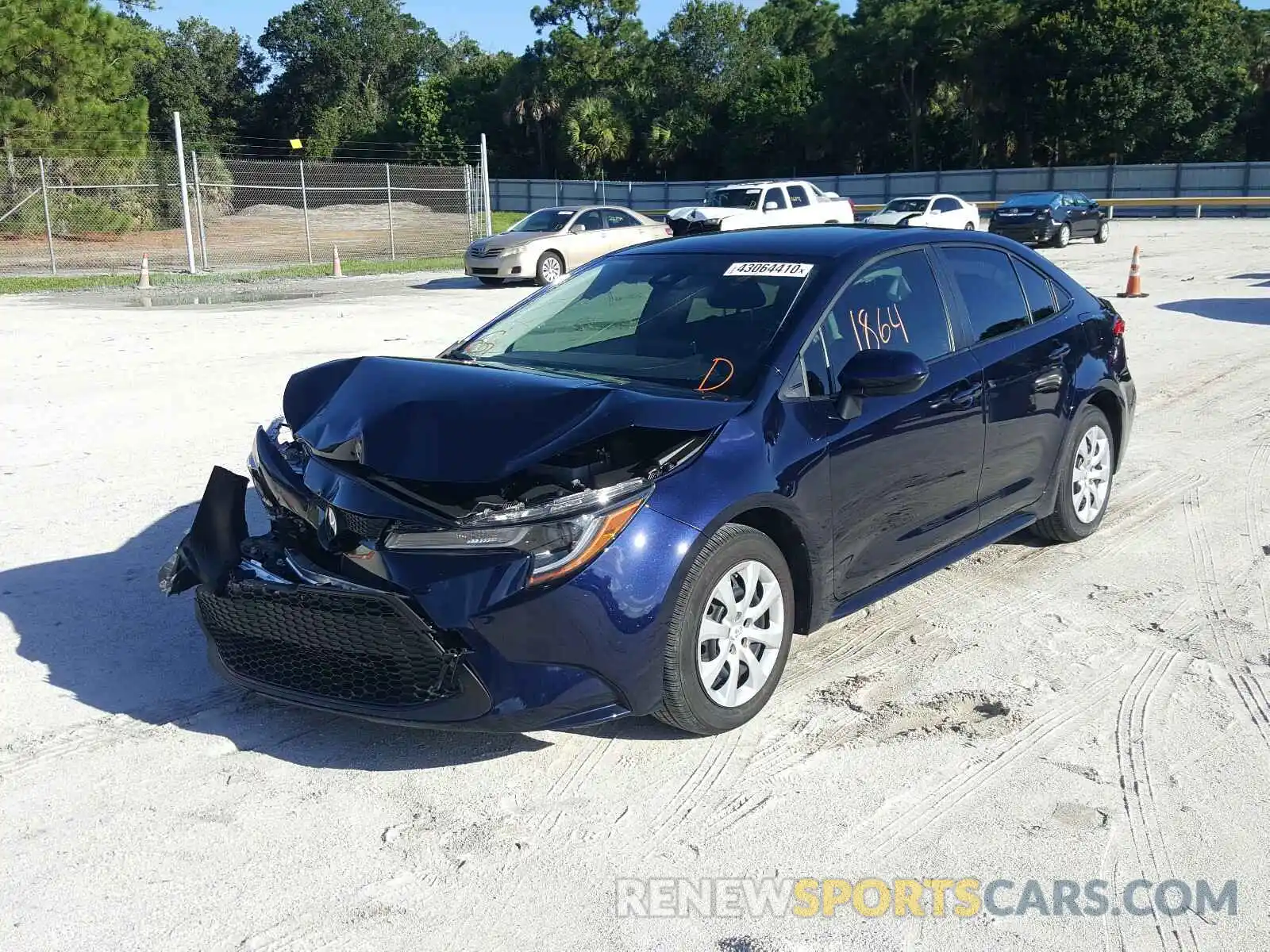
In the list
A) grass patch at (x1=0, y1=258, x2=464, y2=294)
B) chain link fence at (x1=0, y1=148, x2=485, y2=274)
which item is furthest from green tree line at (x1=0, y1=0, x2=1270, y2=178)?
grass patch at (x1=0, y1=258, x2=464, y2=294)

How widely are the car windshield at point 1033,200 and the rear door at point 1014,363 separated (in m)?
26.3

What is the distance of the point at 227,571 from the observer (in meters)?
4.00

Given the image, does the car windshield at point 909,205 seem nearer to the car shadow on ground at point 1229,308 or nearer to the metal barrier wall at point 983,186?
the car shadow on ground at point 1229,308

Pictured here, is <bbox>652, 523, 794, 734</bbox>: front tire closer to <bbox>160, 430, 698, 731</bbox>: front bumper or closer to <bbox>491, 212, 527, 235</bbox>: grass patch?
<bbox>160, 430, 698, 731</bbox>: front bumper

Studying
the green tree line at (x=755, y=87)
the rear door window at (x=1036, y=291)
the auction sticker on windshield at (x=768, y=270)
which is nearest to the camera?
the auction sticker on windshield at (x=768, y=270)

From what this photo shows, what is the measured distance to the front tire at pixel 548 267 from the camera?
2261 cm

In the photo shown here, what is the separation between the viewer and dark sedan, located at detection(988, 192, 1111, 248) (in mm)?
29844

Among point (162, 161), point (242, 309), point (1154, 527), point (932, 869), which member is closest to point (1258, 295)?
point (1154, 527)

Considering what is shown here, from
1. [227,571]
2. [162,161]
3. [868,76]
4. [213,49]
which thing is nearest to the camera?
[227,571]

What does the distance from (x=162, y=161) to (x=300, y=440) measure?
3250 centimetres

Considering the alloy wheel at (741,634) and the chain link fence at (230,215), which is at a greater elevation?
the chain link fence at (230,215)

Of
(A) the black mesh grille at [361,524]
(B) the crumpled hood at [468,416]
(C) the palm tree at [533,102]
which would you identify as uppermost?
(C) the palm tree at [533,102]

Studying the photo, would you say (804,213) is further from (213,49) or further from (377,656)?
(213,49)

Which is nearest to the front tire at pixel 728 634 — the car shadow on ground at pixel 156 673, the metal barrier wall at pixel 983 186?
the car shadow on ground at pixel 156 673
